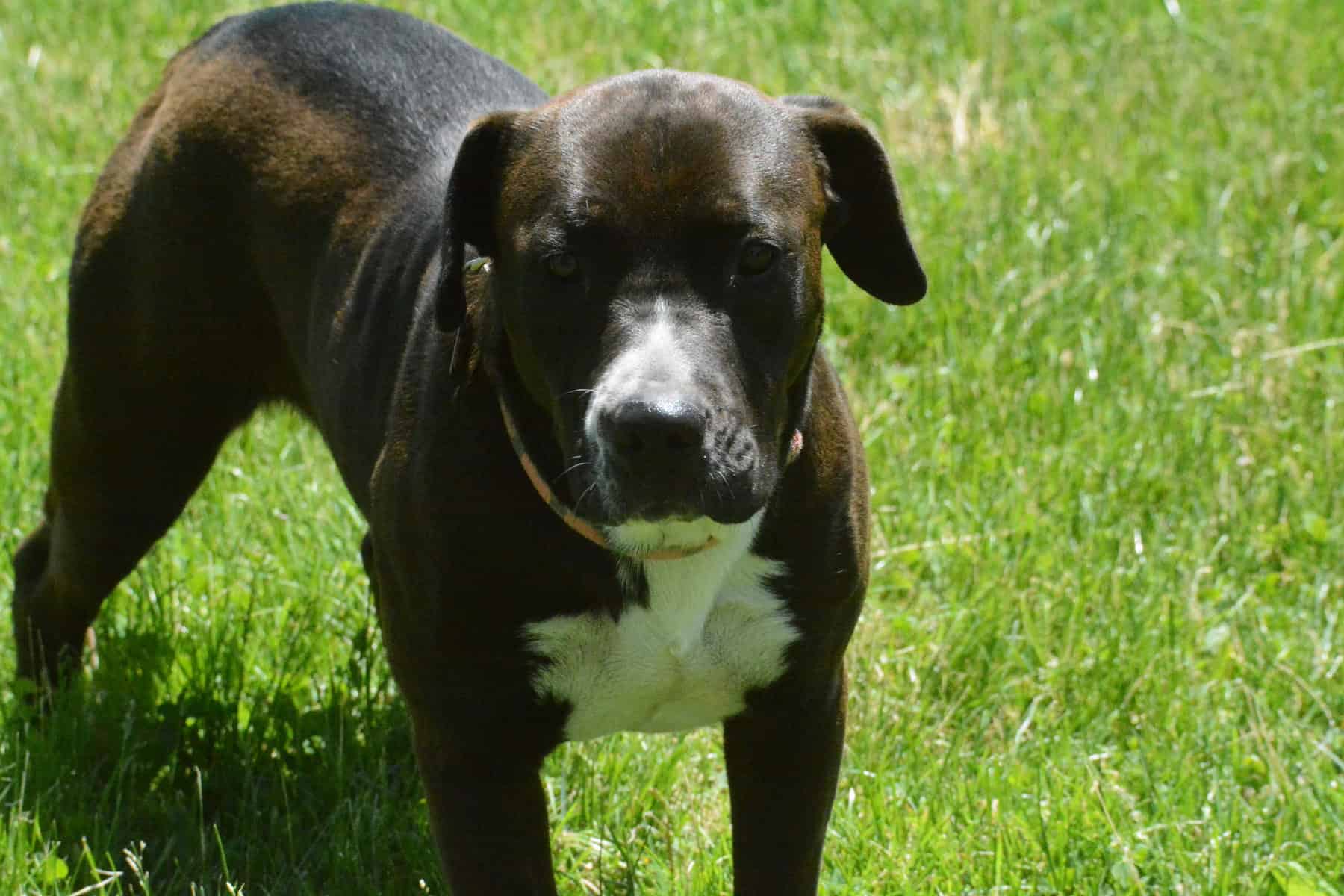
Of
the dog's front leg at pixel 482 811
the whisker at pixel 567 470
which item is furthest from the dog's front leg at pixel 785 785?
the whisker at pixel 567 470

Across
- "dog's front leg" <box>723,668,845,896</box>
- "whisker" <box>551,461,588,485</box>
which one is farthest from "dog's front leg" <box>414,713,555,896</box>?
"whisker" <box>551,461,588,485</box>

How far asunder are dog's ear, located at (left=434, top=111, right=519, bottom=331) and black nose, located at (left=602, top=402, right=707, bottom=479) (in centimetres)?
57

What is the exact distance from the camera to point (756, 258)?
3102 millimetres

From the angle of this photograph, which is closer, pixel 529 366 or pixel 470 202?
pixel 529 366

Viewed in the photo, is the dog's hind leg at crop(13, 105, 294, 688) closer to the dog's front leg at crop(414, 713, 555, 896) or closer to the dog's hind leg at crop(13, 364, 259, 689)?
the dog's hind leg at crop(13, 364, 259, 689)

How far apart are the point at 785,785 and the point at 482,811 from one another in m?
0.55

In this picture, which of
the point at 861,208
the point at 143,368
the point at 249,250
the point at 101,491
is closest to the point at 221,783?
the point at 101,491

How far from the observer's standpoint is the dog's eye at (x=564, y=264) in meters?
3.09

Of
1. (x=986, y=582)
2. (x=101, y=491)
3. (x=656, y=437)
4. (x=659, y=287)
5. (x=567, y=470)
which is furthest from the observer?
(x=986, y=582)

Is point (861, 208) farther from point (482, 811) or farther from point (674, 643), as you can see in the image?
point (482, 811)

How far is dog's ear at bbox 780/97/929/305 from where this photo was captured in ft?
11.3

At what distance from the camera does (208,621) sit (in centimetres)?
489

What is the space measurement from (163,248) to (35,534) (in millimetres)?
994

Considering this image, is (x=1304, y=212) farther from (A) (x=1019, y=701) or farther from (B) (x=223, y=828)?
(B) (x=223, y=828)
